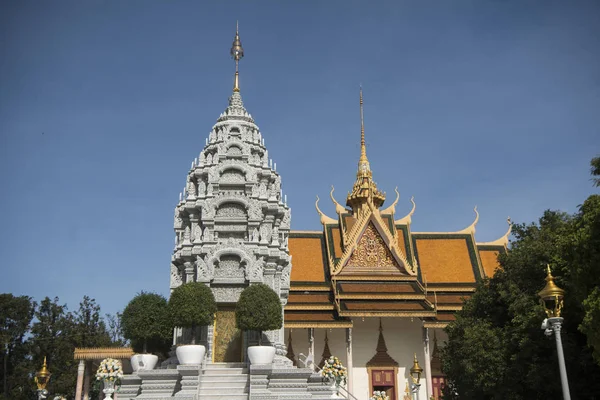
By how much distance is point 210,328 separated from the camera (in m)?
20.4

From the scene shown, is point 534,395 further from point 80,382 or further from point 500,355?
point 80,382

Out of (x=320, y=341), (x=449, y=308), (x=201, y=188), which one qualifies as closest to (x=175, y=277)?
(x=201, y=188)

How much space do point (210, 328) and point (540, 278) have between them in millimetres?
10014

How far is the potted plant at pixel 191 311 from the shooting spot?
57.6ft

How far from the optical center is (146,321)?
1920 cm

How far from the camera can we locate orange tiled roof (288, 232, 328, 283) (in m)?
31.4

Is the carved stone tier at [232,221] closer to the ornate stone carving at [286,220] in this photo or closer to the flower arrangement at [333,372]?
the ornate stone carving at [286,220]

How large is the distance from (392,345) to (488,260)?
7.79m

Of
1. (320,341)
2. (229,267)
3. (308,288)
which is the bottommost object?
(320,341)

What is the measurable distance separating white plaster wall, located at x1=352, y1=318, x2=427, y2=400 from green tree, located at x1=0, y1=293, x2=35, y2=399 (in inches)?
650

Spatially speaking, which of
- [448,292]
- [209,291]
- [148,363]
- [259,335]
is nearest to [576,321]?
[259,335]

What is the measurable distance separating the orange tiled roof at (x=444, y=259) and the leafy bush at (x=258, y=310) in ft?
49.3

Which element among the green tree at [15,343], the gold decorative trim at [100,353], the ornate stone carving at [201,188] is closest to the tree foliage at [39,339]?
the green tree at [15,343]

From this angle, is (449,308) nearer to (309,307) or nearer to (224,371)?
(309,307)
